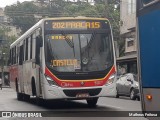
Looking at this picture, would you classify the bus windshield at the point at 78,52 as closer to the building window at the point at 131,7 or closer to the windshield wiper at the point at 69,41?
the windshield wiper at the point at 69,41

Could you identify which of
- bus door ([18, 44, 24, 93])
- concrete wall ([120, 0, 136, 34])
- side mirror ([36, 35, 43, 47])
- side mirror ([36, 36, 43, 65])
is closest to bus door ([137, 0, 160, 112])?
side mirror ([36, 35, 43, 47])

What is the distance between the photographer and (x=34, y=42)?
706 inches

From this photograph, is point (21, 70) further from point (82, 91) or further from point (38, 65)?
point (82, 91)

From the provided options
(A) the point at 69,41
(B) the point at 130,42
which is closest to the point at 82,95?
(A) the point at 69,41

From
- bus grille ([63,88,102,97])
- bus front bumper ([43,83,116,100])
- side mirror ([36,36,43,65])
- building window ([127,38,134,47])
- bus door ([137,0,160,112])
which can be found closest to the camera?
bus door ([137,0,160,112])

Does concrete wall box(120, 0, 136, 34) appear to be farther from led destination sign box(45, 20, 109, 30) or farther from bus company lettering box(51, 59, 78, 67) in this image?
bus company lettering box(51, 59, 78, 67)

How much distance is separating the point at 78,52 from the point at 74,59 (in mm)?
302

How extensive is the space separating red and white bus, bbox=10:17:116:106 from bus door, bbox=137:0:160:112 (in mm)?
6181

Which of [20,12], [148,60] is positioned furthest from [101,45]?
[20,12]

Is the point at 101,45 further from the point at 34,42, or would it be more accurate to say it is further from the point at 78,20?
the point at 34,42

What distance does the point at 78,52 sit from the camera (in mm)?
15961

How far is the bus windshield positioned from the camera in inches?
623

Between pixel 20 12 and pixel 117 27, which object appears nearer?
pixel 117 27

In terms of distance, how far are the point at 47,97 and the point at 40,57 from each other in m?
1.65
